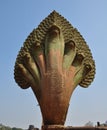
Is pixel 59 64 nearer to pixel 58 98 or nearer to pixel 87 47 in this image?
pixel 58 98

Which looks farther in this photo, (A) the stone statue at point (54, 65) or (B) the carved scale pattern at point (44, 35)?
(B) the carved scale pattern at point (44, 35)

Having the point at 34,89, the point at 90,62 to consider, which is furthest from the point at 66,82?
the point at 90,62

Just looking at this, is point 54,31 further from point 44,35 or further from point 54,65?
point 54,65

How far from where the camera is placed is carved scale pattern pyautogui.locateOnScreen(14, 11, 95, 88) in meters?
6.36

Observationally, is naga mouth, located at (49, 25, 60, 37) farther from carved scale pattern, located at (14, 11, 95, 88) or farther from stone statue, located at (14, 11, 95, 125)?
carved scale pattern, located at (14, 11, 95, 88)

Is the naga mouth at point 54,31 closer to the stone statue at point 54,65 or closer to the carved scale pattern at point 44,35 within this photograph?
the stone statue at point 54,65

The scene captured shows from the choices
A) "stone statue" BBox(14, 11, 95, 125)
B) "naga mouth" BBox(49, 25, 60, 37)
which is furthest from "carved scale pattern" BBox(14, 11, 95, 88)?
"naga mouth" BBox(49, 25, 60, 37)

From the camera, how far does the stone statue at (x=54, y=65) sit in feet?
17.8

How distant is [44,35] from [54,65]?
1012 mm

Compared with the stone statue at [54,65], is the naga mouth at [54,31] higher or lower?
higher

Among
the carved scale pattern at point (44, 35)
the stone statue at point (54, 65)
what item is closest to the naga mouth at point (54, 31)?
the stone statue at point (54, 65)

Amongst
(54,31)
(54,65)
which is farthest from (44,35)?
(54,65)

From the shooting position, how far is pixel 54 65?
18.6 ft

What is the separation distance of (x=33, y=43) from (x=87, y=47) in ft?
5.04
